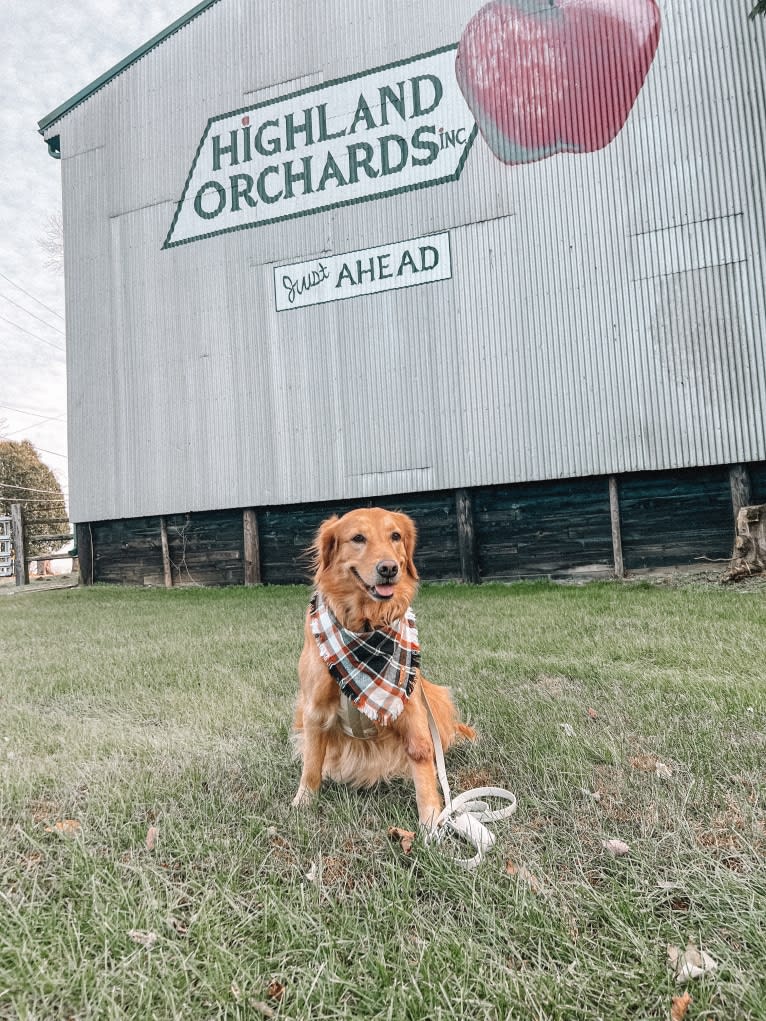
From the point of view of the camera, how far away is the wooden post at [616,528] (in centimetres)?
1049

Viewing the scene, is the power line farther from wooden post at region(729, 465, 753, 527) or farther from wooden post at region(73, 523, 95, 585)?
wooden post at region(729, 465, 753, 527)

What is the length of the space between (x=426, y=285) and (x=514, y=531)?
15.3ft

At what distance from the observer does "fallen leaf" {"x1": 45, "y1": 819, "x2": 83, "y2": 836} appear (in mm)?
2143

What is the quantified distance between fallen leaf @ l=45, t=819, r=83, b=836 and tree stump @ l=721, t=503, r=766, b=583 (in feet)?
29.5

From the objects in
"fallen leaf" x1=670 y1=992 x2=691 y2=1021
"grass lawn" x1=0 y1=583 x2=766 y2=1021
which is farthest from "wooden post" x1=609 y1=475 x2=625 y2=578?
"fallen leaf" x1=670 y1=992 x2=691 y2=1021

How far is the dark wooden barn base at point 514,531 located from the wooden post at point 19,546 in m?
5.47

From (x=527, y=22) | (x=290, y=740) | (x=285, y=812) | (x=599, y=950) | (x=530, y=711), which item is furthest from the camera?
(x=527, y=22)

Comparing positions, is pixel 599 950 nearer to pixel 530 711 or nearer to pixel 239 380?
pixel 530 711

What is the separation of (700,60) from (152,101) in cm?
1056

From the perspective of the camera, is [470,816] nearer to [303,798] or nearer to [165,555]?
[303,798]

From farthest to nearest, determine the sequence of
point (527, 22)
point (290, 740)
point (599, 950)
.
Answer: point (527, 22), point (290, 740), point (599, 950)

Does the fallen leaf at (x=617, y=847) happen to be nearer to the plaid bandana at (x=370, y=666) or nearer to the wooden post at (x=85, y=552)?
the plaid bandana at (x=370, y=666)

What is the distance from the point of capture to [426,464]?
11.3 meters

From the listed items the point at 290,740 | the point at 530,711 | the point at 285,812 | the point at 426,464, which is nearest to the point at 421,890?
the point at 285,812
